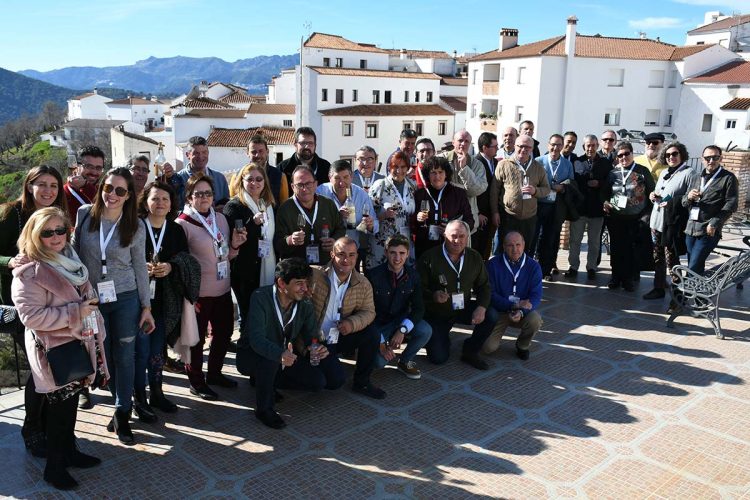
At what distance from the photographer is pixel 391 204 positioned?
5.92 meters

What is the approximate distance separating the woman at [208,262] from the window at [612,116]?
140 feet

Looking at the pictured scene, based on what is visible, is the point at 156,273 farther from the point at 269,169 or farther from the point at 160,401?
the point at 269,169

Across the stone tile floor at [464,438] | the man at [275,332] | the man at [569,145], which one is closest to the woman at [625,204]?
the man at [569,145]

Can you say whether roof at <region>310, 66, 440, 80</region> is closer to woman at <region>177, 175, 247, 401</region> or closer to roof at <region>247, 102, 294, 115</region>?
roof at <region>247, 102, 294, 115</region>

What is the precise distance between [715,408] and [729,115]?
3939 centimetres

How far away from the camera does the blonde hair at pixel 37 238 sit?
3.28m

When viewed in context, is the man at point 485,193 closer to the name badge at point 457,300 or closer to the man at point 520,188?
the man at point 520,188

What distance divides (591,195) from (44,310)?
650 centimetres

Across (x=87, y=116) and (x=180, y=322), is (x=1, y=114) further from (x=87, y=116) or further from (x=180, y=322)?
(x=180, y=322)

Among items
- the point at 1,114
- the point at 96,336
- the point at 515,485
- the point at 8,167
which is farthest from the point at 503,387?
the point at 1,114

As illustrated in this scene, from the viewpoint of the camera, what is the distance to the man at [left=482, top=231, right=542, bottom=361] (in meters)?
5.57

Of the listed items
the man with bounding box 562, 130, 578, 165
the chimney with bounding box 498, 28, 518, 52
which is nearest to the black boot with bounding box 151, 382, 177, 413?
the man with bounding box 562, 130, 578, 165

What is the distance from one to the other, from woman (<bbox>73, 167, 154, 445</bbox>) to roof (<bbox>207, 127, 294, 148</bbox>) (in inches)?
1778

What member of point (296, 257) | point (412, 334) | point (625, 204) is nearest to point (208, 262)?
point (296, 257)
